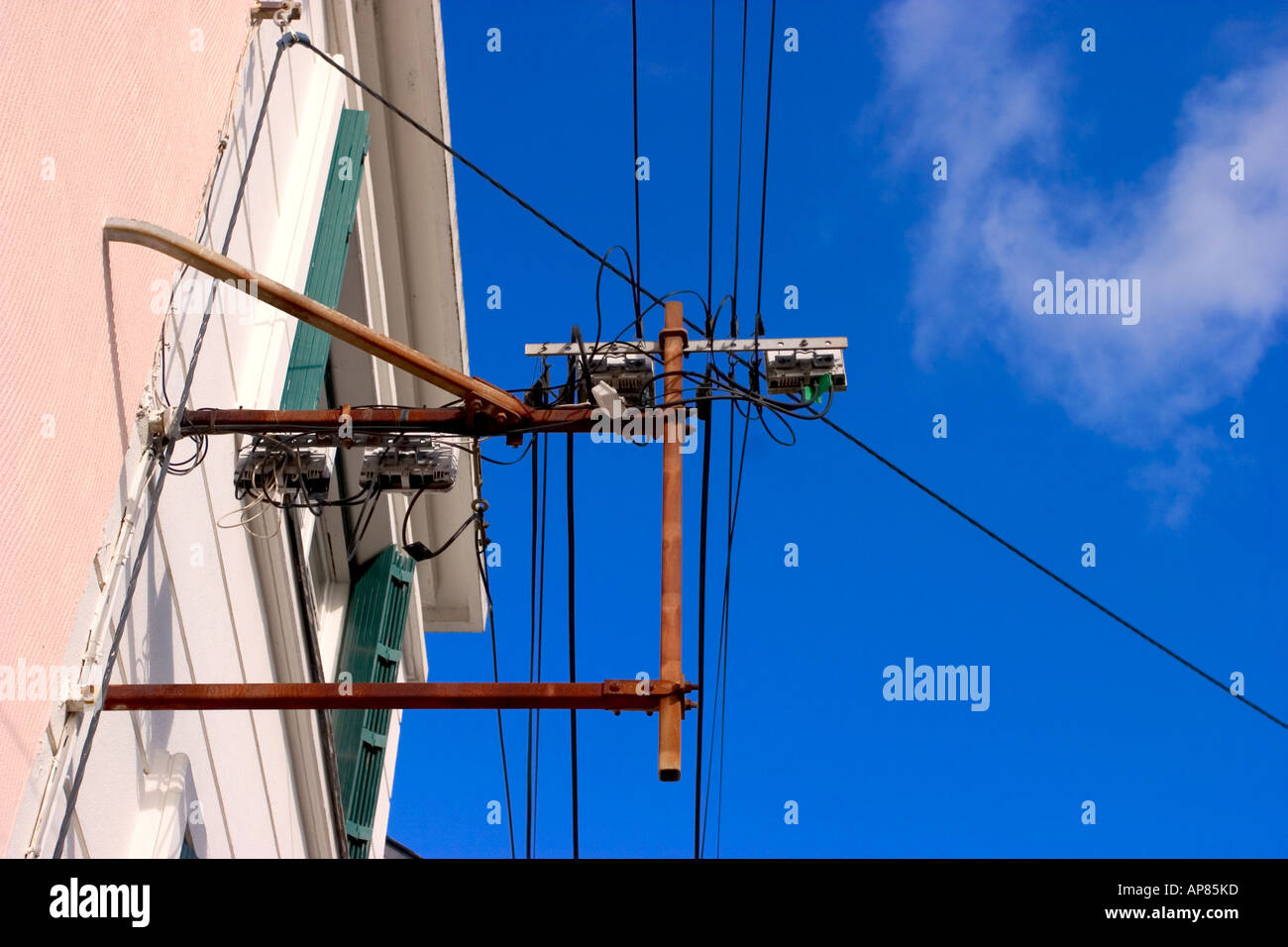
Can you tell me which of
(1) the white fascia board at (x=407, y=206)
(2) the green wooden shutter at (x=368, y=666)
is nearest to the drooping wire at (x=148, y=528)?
(1) the white fascia board at (x=407, y=206)

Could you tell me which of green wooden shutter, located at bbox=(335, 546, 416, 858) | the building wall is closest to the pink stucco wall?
the building wall

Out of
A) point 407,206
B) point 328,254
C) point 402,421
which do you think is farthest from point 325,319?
point 407,206

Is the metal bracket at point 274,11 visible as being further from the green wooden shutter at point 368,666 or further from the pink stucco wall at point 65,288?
the green wooden shutter at point 368,666

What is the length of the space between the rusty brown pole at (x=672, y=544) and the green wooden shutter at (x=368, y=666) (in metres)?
5.41

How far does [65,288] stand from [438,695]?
2.15m

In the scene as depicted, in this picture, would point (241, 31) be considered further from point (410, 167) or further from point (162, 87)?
point (410, 167)

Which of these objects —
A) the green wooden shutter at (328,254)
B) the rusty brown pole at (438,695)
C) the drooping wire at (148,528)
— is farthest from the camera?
the green wooden shutter at (328,254)

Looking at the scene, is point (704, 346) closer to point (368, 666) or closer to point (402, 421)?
point (402, 421)

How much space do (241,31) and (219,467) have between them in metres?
2.63

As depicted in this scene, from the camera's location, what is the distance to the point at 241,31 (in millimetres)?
8258

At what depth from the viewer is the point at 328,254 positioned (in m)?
9.95

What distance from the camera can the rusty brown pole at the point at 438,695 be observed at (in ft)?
17.0
